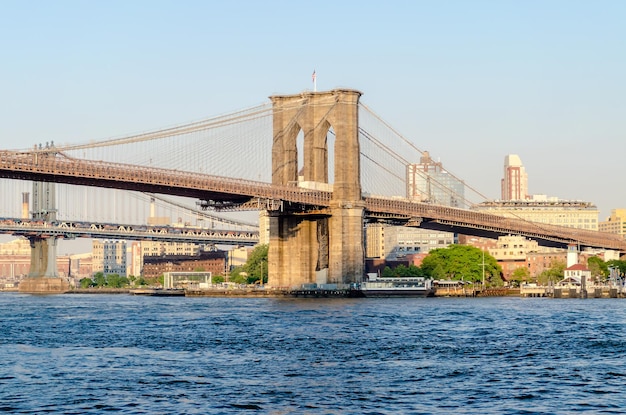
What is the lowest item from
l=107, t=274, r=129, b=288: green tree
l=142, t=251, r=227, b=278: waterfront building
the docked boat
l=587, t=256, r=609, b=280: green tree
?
the docked boat

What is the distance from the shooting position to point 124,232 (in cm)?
13850

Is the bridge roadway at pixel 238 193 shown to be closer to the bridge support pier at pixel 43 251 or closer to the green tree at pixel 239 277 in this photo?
the green tree at pixel 239 277

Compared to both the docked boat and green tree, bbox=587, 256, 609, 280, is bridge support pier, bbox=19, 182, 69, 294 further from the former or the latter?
green tree, bbox=587, 256, 609, 280

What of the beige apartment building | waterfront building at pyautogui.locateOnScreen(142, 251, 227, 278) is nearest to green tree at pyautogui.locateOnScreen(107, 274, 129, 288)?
waterfront building at pyautogui.locateOnScreen(142, 251, 227, 278)

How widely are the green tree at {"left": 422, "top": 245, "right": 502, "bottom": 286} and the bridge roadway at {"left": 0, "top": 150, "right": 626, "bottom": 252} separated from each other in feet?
14.8

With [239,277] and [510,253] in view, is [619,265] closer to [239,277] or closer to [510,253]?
[510,253]

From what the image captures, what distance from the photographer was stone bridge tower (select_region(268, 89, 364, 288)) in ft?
273

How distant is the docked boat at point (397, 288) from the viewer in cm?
8356

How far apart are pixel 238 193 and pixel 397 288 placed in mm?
16852

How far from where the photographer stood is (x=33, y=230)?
414 ft

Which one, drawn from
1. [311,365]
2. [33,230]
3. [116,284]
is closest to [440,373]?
[311,365]

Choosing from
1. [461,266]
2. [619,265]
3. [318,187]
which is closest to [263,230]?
[461,266]

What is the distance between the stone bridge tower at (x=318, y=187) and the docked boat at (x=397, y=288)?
4.49 feet

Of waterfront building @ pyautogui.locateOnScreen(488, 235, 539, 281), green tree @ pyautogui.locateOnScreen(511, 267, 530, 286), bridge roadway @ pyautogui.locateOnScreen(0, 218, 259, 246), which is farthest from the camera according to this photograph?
waterfront building @ pyautogui.locateOnScreen(488, 235, 539, 281)
